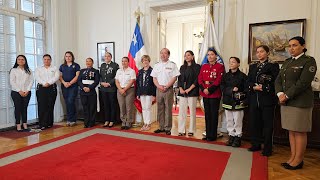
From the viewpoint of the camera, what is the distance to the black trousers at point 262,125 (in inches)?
126

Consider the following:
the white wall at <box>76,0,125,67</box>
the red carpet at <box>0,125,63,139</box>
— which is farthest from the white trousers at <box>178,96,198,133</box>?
the red carpet at <box>0,125,63,139</box>

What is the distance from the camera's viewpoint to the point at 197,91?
4.11m

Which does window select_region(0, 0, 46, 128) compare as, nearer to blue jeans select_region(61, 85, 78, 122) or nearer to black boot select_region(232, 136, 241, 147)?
blue jeans select_region(61, 85, 78, 122)

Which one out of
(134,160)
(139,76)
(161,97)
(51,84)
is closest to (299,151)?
(134,160)

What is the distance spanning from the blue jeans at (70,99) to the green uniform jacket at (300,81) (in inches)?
158

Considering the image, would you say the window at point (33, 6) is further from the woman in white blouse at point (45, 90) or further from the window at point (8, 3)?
the woman in white blouse at point (45, 90)

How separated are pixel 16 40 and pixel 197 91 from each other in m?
3.73

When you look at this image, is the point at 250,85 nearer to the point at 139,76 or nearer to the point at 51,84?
the point at 139,76

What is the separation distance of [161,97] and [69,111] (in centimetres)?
214

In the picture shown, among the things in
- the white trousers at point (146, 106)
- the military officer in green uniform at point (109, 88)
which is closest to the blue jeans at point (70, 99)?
the military officer in green uniform at point (109, 88)

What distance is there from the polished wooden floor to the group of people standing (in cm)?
13

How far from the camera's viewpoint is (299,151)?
109 inches

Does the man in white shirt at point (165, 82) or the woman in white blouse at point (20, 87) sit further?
the woman in white blouse at point (20, 87)

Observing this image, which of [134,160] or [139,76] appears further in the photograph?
[139,76]
